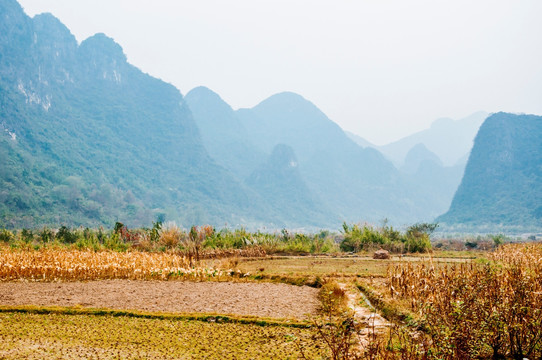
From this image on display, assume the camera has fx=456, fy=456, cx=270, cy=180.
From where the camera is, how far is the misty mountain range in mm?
75519

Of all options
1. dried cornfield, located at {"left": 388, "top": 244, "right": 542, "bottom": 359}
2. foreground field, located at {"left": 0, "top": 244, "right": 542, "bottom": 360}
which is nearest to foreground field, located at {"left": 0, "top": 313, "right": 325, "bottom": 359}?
foreground field, located at {"left": 0, "top": 244, "right": 542, "bottom": 360}

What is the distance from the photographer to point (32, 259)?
10.9m

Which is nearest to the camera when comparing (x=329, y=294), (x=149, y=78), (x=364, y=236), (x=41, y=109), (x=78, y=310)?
(x=78, y=310)

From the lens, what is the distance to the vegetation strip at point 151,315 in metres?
5.92


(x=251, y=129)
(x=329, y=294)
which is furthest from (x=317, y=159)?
(x=329, y=294)

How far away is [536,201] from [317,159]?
93.5m

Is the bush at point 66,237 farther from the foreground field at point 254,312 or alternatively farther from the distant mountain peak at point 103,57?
the distant mountain peak at point 103,57

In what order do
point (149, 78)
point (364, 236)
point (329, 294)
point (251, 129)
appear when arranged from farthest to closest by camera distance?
Result: 1. point (251, 129)
2. point (149, 78)
3. point (364, 236)
4. point (329, 294)

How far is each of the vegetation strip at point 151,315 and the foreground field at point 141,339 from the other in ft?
0.35

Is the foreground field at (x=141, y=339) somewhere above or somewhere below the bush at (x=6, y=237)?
below

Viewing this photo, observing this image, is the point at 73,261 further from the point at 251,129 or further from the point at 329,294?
the point at 251,129

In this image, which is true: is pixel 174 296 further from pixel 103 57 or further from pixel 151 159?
pixel 103 57

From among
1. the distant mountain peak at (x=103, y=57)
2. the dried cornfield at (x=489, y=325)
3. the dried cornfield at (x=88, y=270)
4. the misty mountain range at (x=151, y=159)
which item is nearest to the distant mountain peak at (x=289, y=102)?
the misty mountain range at (x=151, y=159)

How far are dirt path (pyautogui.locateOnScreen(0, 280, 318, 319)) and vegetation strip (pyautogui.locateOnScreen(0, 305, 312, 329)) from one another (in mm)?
434
